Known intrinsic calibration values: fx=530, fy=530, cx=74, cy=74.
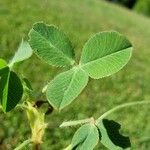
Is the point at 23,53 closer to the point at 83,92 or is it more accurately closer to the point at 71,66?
the point at 71,66

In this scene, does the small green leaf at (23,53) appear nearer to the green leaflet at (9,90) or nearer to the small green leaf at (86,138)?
the green leaflet at (9,90)

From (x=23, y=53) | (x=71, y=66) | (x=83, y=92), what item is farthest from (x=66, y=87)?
(x=83, y=92)

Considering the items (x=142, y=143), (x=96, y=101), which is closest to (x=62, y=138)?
(x=142, y=143)

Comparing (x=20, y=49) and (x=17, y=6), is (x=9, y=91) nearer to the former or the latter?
(x=20, y=49)

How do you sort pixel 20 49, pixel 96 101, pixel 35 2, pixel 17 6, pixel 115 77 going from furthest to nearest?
pixel 35 2 → pixel 17 6 → pixel 115 77 → pixel 96 101 → pixel 20 49

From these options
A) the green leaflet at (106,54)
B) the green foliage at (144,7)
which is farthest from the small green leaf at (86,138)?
the green foliage at (144,7)

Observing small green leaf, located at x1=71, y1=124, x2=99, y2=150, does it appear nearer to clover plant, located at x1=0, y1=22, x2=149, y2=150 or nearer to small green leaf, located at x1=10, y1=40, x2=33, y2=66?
clover plant, located at x1=0, y1=22, x2=149, y2=150

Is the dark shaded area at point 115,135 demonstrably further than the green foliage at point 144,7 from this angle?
No
